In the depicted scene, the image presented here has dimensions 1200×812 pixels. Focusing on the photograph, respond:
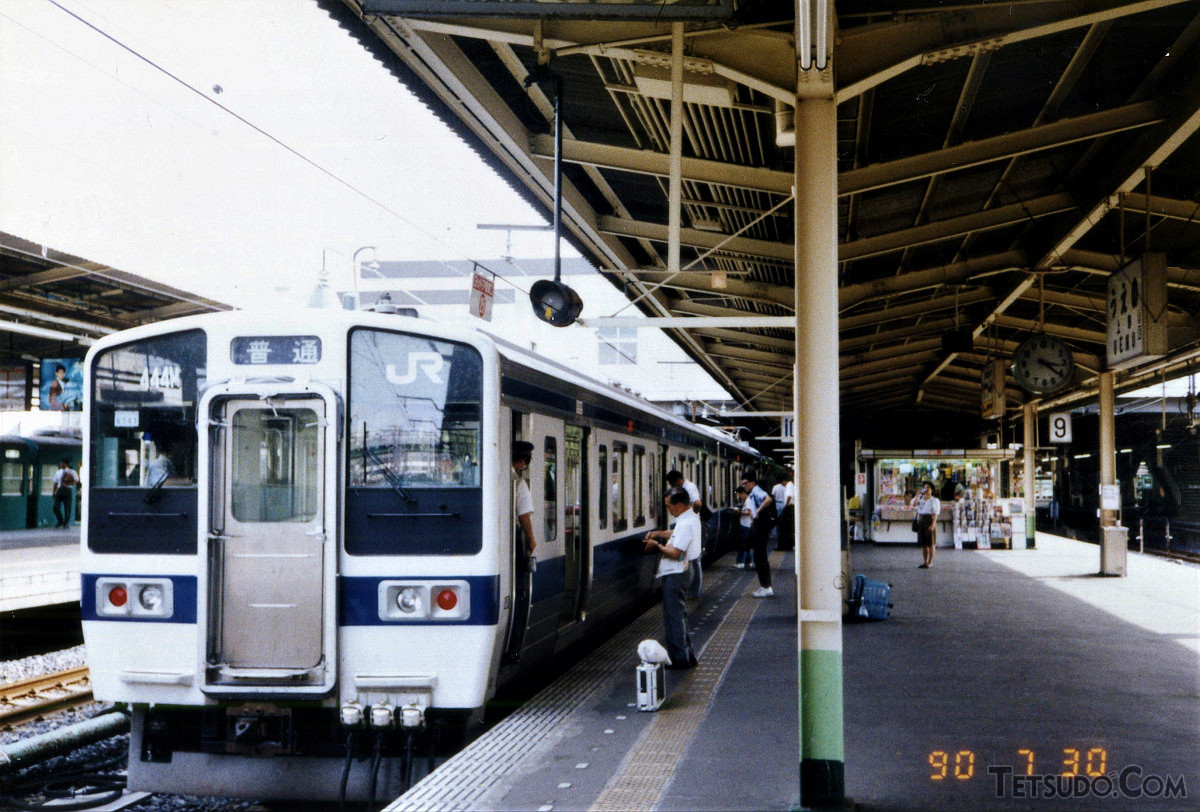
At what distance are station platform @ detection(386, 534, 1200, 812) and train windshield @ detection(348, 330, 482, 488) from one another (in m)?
1.57

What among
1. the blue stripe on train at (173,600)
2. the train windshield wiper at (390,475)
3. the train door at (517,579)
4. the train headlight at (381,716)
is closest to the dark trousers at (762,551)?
the train door at (517,579)

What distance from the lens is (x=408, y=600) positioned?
5934mm

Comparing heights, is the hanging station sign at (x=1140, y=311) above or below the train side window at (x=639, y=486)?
above

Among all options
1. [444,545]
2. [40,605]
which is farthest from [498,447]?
[40,605]

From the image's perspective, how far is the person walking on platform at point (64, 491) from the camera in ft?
74.4

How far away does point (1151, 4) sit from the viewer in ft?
19.6

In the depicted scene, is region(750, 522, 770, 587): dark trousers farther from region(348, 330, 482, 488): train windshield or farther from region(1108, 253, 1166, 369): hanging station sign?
region(348, 330, 482, 488): train windshield

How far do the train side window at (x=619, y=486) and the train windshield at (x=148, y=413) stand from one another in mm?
4890

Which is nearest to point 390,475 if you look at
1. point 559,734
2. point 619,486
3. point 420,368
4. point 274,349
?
point 420,368

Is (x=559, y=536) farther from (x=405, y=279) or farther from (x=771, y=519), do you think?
(x=405, y=279)

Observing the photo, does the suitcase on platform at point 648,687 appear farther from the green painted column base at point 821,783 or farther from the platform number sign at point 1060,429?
the platform number sign at point 1060,429

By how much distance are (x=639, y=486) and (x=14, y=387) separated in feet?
42.2

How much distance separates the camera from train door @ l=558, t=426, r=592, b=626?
8.67 m

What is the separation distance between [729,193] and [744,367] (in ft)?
32.2
